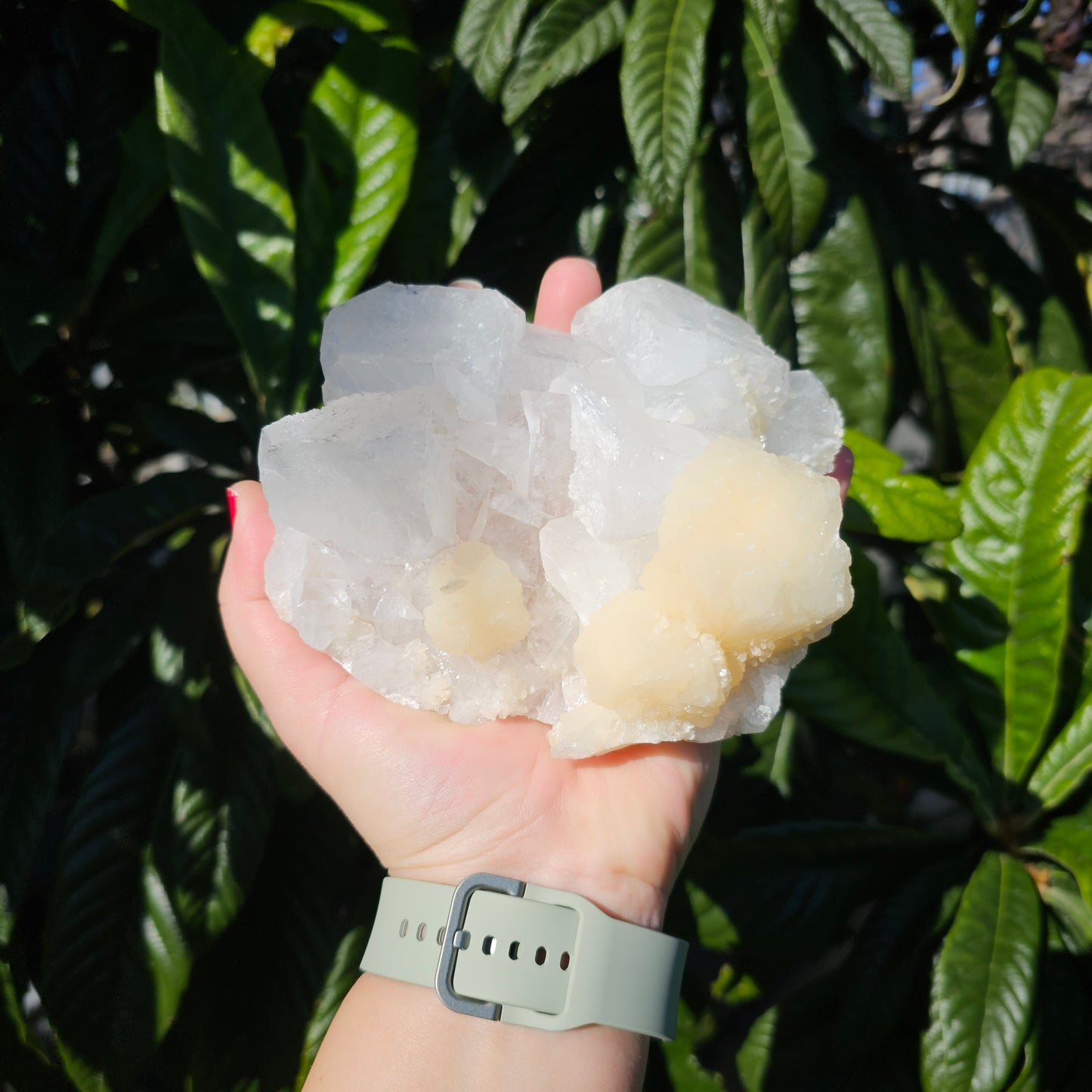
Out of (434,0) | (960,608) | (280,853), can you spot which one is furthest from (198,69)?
(960,608)

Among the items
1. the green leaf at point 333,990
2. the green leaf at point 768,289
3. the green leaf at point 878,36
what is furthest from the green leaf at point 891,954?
the green leaf at point 878,36

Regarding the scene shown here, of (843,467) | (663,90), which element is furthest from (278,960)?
(663,90)

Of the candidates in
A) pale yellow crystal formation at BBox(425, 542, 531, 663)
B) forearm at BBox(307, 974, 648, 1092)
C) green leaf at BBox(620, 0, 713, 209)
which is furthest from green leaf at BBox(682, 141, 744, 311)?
forearm at BBox(307, 974, 648, 1092)

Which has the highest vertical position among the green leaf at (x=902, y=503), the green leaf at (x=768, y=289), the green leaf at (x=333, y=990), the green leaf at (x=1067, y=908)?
the green leaf at (x=768, y=289)

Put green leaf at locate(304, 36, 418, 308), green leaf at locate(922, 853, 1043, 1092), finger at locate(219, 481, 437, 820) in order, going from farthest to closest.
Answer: green leaf at locate(304, 36, 418, 308), green leaf at locate(922, 853, 1043, 1092), finger at locate(219, 481, 437, 820)

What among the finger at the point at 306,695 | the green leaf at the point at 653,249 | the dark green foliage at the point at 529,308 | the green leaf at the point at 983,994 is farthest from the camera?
the green leaf at the point at 653,249

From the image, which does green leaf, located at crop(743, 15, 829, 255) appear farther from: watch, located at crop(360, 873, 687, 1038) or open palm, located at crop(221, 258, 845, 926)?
watch, located at crop(360, 873, 687, 1038)

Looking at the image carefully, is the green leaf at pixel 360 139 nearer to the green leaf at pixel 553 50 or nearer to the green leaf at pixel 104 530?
the green leaf at pixel 553 50

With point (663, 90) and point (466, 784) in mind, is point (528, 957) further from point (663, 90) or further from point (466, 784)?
point (663, 90)
